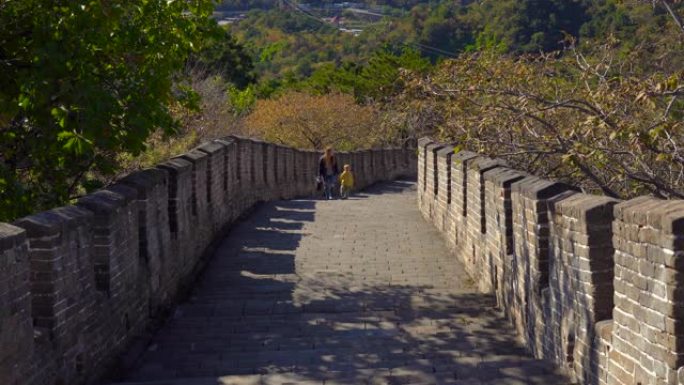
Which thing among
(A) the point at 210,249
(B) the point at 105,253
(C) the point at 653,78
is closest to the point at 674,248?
(B) the point at 105,253

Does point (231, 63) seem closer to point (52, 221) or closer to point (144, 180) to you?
point (144, 180)

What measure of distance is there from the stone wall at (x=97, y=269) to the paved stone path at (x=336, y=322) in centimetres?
40

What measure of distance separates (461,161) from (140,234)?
504 centimetres

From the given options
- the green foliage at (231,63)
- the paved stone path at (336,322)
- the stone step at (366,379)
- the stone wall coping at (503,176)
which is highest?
the green foliage at (231,63)

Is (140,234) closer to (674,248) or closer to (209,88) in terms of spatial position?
(674,248)

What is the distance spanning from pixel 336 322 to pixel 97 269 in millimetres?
2682

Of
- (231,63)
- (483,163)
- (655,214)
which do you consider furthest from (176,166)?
(231,63)

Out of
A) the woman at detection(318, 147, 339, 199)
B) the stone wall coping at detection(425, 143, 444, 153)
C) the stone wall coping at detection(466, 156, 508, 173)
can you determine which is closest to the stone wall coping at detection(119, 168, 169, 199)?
the stone wall coping at detection(466, 156, 508, 173)

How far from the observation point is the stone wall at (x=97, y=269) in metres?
5.98

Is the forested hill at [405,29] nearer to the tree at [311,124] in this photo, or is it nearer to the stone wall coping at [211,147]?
the stone wall coping at [211,147]

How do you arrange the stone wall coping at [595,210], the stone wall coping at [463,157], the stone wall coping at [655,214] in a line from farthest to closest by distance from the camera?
the stone wall coping at [463,157] → the stone wall coping at [595,210] → the stone wall coping at [655,214]

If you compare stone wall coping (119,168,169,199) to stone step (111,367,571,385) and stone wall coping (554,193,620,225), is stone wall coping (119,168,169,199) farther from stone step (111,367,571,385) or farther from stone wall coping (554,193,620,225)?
stone wall coping (554,193,620,225)

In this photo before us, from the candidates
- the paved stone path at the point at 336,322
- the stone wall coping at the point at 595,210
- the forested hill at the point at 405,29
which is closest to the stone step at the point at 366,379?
the paved stone path at the point at 336,322

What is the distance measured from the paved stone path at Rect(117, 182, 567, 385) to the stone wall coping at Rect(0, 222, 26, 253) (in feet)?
5.72
